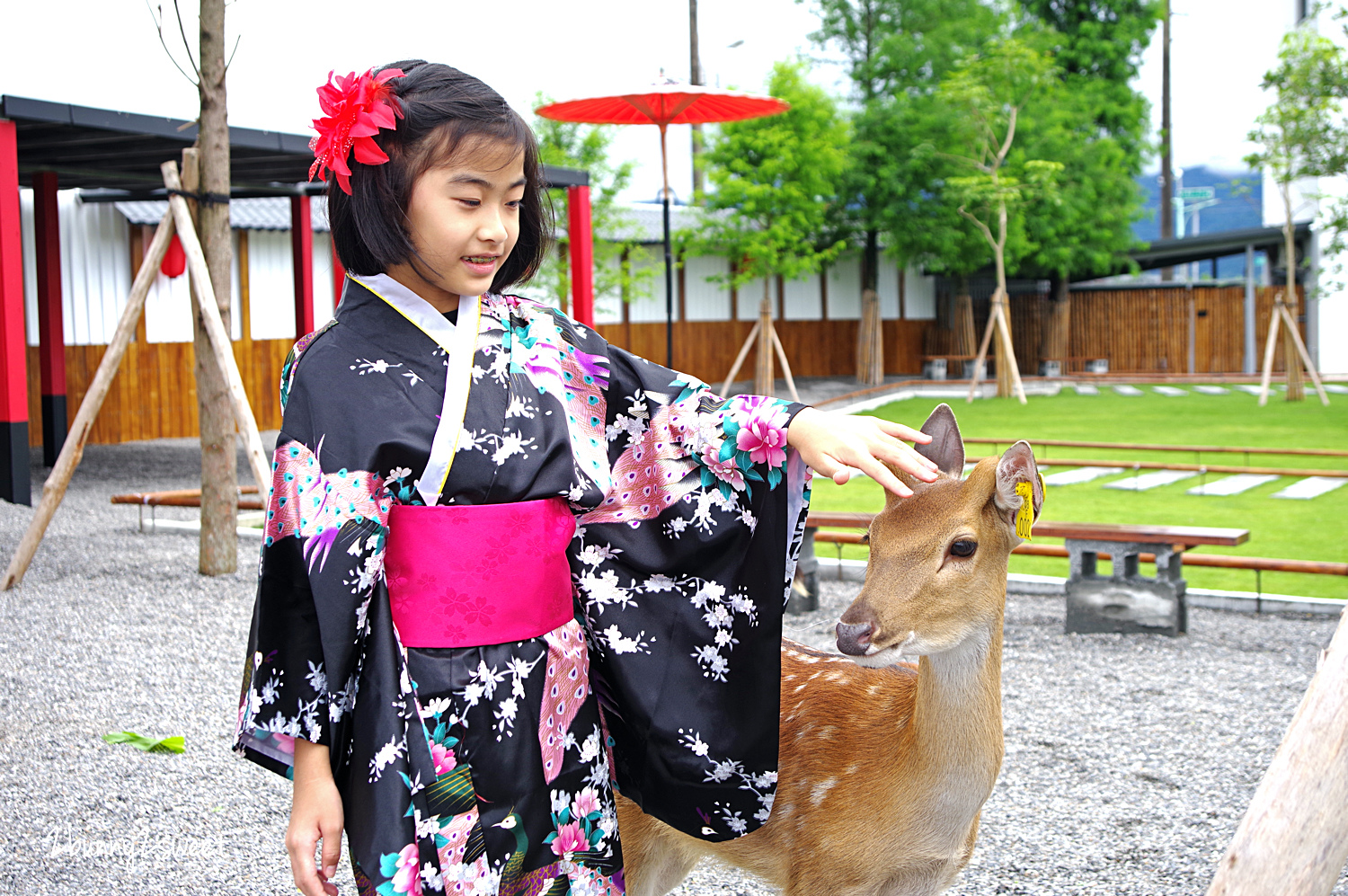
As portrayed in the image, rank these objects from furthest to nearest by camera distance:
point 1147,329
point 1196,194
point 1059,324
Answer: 1. point 1196,194
2. point 1059,324
3. point 1147,329

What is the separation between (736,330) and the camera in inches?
878

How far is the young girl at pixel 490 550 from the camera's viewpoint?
4.95ft

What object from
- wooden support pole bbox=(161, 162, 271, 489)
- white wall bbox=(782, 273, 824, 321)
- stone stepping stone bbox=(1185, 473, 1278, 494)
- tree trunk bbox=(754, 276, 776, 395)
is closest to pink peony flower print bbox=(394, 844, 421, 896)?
wooden support pole bbox=(161, 162, 271, 489)

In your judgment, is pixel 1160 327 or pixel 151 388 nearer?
pixel 151 388

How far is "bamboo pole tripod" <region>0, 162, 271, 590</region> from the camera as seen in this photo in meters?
5.74

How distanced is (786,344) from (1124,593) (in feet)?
59.7

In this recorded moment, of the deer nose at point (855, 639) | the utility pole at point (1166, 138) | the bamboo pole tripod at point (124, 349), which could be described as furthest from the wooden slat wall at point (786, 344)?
the deer nose at point (855, 639)

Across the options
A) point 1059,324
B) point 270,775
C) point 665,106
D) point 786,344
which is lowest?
point 270,775

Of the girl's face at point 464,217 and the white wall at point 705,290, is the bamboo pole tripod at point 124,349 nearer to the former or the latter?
the girl's face at point 464,217

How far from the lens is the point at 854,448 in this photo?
1.61 m

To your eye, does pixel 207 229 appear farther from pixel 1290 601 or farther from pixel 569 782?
pixel 1290 601

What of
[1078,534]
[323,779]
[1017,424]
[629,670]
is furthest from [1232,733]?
[1017,424]

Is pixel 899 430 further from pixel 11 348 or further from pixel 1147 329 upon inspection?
pixel 1147 329

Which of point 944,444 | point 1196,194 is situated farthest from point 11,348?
point 1196,194
